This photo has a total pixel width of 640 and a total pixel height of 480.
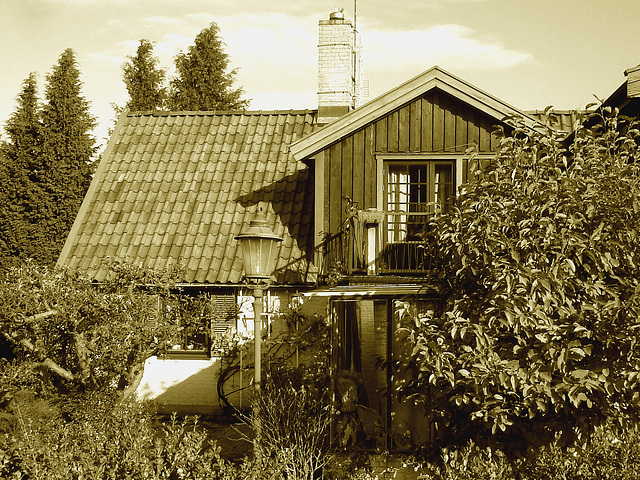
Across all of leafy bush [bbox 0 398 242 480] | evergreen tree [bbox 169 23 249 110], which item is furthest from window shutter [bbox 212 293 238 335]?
evergreen tree [bbox 169 23 249 110]

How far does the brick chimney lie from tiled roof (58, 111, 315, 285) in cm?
71

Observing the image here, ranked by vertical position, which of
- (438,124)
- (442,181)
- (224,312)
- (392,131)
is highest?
(438,124)

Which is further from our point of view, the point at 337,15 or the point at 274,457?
the point at 337,15

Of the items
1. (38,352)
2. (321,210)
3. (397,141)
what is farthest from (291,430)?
(397,141)

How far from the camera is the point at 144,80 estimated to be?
26141mm

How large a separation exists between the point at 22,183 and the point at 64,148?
1.53m

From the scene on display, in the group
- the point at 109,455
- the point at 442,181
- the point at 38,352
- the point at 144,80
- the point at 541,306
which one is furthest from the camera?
the point at 144,80

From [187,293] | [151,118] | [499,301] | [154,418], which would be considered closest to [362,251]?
[187,293]

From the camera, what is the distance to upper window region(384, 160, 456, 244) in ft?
43.8

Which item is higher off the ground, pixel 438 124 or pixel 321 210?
pixel 438 124

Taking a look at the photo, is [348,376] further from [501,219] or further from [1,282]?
[1,282]

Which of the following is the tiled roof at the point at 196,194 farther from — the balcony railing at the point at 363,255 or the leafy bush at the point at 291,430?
the leafy bush at the point at 291,430

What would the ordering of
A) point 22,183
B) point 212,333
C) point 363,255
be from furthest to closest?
point 22,183
point 212,333
point 363,255

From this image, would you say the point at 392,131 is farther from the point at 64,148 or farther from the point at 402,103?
the point at 64,148
